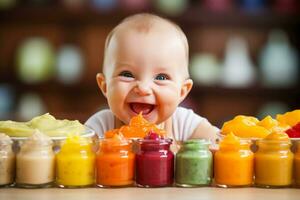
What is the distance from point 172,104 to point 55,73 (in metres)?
1.75

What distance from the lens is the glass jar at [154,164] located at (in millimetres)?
1045

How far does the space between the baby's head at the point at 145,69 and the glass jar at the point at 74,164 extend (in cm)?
32

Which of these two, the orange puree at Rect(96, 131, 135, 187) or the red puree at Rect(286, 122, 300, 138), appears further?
the red puree at Rect(286, 122, 300, 138)

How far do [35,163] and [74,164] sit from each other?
73 millimetres

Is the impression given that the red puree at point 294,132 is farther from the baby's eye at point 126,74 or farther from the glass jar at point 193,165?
the baby's eye at point 126,74

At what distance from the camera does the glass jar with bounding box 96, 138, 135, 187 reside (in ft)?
3.41

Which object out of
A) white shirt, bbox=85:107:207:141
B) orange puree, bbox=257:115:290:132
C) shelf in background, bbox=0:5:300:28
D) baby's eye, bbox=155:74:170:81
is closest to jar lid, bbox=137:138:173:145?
orange puree, bbox=257:115:290:132

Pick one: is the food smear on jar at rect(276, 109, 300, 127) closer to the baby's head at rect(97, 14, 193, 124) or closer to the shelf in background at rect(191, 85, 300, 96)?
the baby's head at rect(97, 14, 193, 124)

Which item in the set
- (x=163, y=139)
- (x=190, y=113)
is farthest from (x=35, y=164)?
(x=190, y=113)

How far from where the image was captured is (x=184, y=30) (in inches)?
119

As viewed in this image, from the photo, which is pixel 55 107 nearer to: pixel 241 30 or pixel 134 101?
pixel 241 30

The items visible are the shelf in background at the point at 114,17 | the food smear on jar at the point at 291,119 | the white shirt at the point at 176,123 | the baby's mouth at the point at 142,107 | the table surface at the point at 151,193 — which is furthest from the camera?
the shelf in background at the point at 114,17

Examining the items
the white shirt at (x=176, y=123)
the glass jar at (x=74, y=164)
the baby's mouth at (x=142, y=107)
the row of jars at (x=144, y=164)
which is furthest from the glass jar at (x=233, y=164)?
the white shirt at (x=176, y=123)

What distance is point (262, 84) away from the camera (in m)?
3.08
